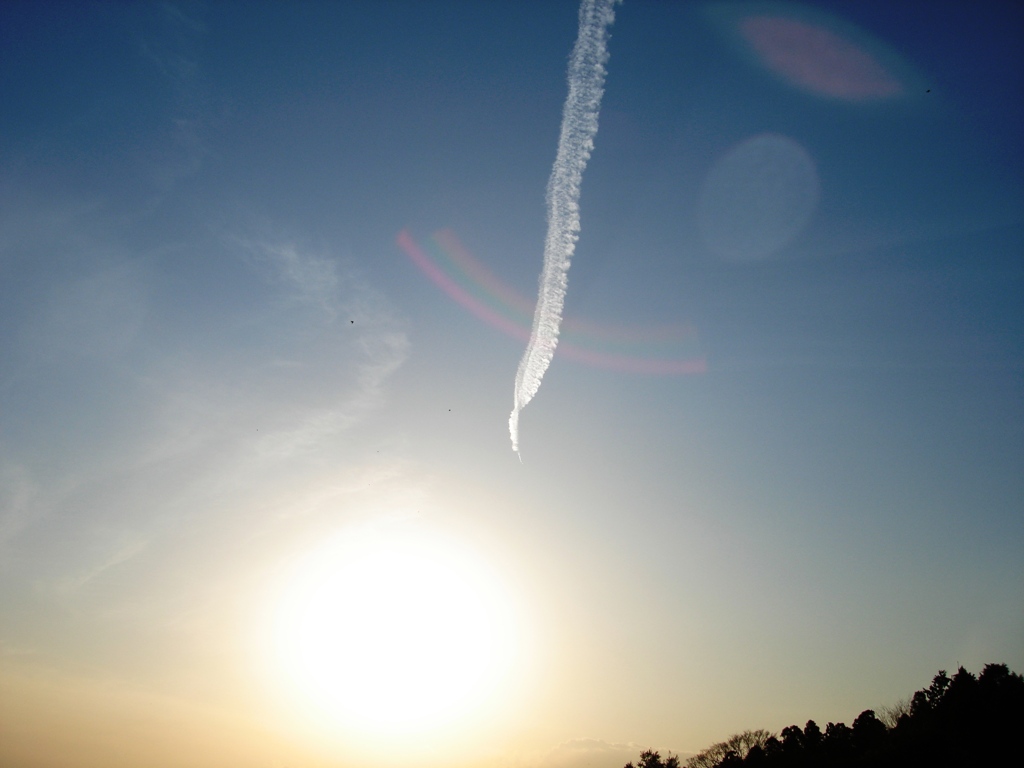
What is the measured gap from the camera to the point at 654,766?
127 metres

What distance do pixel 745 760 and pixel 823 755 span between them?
19.8 m

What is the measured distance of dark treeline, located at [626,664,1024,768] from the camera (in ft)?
204

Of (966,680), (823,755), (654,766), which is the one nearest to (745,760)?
(823,755)

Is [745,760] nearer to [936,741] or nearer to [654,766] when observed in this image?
[654,766]

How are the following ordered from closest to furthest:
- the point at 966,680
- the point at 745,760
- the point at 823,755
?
the point at 966,680 → the point at 823,755 → the point at 745,760

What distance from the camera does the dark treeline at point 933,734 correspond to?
6228cm

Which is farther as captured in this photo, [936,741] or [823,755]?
[823,755]

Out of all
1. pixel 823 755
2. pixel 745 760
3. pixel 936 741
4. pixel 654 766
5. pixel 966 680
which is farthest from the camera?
pixel 654 766

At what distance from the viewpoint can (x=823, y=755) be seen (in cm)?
8706

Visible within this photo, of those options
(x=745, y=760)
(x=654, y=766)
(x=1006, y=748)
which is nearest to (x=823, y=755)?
(x=745, y=760)

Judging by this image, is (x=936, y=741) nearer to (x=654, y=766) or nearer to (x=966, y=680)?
(x=966, y=680)

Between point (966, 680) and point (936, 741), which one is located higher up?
point (966, 680)

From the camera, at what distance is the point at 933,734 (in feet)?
206

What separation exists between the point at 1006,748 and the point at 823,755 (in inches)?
1160
